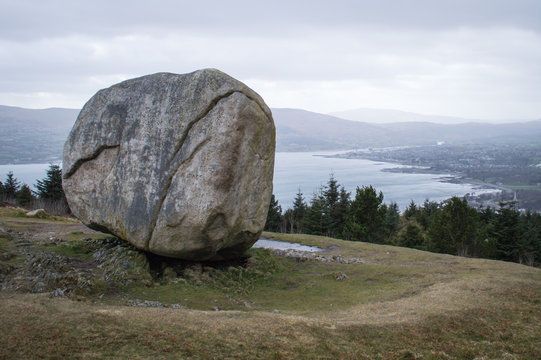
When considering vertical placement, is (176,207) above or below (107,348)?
above

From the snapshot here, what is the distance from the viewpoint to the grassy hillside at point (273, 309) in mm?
9289

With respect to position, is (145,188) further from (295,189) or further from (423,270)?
(295,189)

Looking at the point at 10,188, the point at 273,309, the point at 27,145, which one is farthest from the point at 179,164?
the point at 27,145

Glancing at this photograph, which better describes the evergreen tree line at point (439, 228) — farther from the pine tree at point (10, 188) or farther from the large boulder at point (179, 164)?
the pine tree at point (10, 188)

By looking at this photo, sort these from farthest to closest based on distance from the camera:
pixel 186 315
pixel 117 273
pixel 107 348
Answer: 1. pixel 117 273
2. pixel 186 315
3. pixel 107 348

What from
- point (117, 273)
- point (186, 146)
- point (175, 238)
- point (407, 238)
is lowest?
point (407, 238)

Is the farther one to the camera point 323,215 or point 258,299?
point 323,215

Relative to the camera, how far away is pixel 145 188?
1797 cm

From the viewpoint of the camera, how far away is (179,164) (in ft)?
57.5

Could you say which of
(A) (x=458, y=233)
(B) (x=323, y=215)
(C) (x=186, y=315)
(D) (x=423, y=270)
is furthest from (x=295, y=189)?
(C) (x=186, y=315)

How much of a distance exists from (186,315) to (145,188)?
26.9ft

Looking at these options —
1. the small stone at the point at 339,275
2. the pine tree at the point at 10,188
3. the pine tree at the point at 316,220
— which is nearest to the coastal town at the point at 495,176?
the pine tree at the point at 316,220

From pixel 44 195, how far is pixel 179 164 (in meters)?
42.2

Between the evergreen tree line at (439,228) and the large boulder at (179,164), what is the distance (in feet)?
76.4
